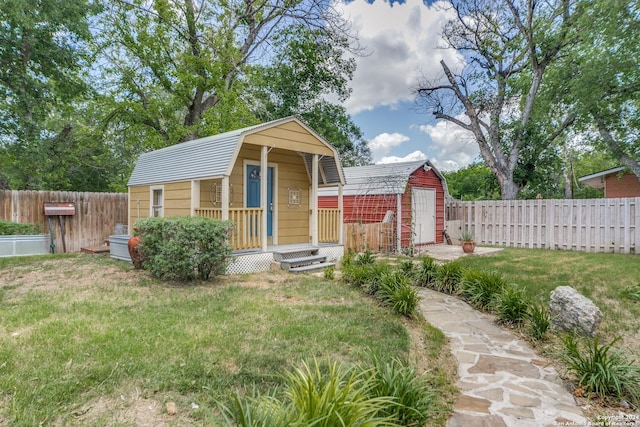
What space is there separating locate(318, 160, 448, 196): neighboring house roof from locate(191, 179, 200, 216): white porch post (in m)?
5.97

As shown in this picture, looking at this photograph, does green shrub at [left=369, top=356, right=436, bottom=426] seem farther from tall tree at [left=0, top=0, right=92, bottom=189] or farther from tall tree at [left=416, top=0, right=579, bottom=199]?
tall tree at [left=416, top=0, right=579, bottom=199]

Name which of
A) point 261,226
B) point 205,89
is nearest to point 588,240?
point 261,226

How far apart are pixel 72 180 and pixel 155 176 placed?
10481 mm

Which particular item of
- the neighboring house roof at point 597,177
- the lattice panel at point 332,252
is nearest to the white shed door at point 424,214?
the lattice panel at point 332,252

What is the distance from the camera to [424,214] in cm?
1288

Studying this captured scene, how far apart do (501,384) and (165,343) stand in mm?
3045

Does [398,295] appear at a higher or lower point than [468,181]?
lower

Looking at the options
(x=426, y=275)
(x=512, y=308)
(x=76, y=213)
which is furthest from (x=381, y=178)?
(x=76, y=213)

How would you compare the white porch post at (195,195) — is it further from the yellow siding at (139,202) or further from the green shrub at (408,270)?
the green shrub at (408,270)

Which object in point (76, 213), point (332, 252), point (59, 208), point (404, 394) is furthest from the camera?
point (76, 213)

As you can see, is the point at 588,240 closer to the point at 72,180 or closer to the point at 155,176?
the point at 155,176

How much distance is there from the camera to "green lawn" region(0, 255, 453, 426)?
2441 mm

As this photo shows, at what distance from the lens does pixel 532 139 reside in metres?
15.8

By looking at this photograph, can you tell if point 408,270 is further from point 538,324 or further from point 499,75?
point 499,75
